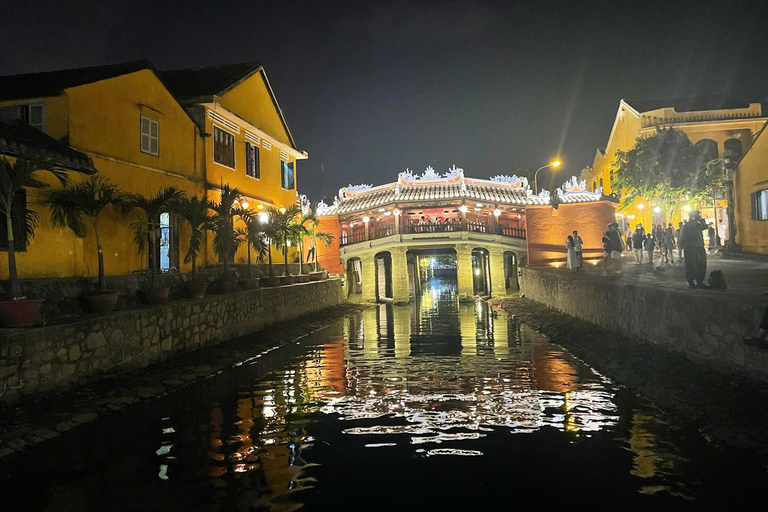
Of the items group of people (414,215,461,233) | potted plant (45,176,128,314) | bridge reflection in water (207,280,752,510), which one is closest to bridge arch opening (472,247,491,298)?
group of people (414,215,461,233)

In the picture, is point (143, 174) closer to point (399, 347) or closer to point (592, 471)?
point (399, 347)

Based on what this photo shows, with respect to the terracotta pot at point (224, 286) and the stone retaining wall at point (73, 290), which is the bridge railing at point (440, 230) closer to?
the terracotta pot at point (224, 286)

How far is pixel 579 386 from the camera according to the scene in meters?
9.16

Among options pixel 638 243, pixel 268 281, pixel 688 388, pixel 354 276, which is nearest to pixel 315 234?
pixel 268 281

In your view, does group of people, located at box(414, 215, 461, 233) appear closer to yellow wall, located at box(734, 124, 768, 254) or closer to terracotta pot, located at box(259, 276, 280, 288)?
yellow wall, located at box(734, 124, 768, 254)

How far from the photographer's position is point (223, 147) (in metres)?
20.7

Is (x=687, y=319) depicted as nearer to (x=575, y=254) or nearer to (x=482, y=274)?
(x=575, y=254)

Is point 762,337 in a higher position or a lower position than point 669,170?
lower

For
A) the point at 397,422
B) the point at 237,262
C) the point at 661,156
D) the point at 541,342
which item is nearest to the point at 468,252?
the point at 661,156

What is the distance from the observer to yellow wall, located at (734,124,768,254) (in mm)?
22266

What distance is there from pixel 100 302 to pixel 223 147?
11.5 m

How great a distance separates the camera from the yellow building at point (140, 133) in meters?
13.6

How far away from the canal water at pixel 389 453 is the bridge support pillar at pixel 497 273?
27.9 meters

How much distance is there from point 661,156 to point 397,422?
997 inches
